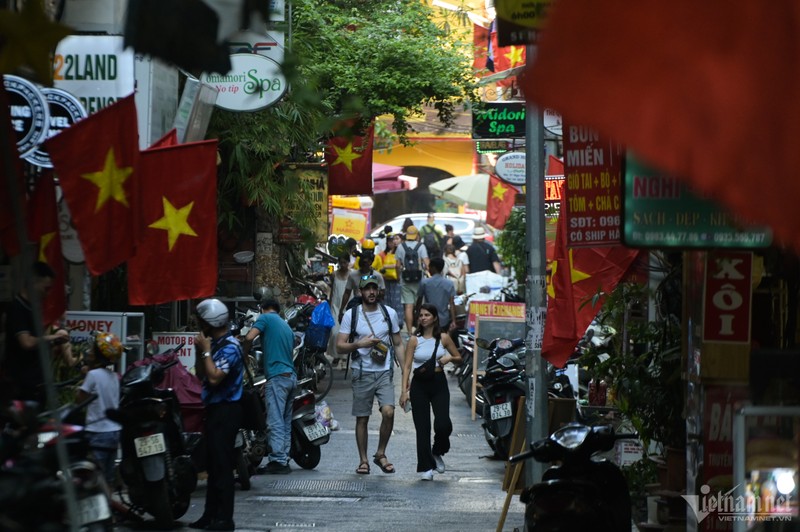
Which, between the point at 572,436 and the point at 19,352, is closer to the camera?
the point at 572,436

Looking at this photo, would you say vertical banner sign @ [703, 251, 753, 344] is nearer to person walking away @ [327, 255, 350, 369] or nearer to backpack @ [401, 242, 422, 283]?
person walking away @ [327, 255, 350, 369]

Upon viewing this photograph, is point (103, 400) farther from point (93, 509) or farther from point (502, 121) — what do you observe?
point (502, 121)

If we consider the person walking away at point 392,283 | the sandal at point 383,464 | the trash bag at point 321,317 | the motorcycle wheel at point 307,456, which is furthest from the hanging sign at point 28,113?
the person walking away at point 392,283

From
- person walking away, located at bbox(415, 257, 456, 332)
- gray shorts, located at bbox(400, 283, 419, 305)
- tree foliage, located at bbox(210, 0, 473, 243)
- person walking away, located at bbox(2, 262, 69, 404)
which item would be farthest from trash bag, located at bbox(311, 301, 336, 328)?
person walking away, located at bbox(2, 262, 69, 404)

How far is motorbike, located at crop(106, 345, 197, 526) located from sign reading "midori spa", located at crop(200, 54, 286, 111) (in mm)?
3751

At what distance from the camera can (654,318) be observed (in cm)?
1130

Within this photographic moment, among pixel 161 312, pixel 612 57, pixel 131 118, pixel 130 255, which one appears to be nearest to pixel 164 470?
pixel 130 255

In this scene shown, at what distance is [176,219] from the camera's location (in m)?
9.84

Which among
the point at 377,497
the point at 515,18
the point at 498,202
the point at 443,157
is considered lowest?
the point at 377,497

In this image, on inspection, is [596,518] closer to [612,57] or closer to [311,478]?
[612,57]

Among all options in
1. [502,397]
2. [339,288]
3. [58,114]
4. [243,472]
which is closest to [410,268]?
[339,288]

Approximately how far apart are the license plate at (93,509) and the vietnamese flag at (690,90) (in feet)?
13.9

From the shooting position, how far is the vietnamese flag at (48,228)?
922 cm

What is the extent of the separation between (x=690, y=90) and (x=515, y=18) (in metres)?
4.95
